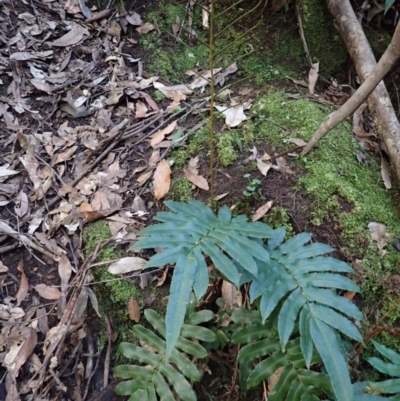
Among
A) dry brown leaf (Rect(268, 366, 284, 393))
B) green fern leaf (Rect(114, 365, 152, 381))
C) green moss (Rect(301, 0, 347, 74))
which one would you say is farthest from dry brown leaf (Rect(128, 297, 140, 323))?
green moss (Rect(301, 0, 347, 74))

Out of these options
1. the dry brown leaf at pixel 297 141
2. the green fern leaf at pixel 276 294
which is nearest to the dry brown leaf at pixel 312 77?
the dry brown leaf at pixel 297 141

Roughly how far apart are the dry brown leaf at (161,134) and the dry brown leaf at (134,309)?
45.5 inches

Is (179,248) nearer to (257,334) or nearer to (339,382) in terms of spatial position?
(257,334)

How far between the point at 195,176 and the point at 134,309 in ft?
2.82

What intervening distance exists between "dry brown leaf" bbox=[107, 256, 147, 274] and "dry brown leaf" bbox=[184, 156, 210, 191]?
0.56 m

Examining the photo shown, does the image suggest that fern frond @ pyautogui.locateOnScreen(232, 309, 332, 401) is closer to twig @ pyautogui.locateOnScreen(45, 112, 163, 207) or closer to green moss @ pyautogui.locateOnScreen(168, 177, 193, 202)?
green moss @ pyautogui.locateOnScreen(168, 177, 193, 202)

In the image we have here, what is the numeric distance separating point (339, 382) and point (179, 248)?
28.5 inches

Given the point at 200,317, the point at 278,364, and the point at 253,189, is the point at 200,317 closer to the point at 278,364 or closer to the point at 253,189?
the point at 278,364

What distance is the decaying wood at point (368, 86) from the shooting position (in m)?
2.14

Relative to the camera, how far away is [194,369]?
6.23 feet

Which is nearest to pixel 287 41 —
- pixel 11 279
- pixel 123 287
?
pixel 123 287

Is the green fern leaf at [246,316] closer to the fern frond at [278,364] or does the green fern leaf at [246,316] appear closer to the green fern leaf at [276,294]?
the fern frond at [278,364]

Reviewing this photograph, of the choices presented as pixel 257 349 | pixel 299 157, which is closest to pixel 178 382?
pixel 257 349

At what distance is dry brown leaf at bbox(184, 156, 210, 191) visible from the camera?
8.63 ft
